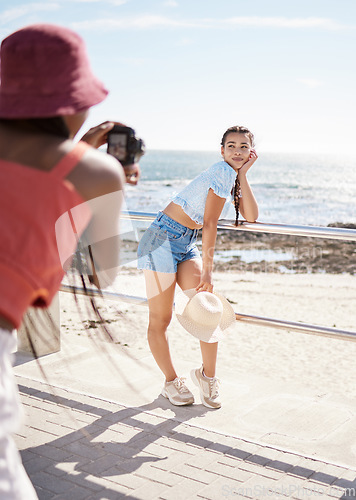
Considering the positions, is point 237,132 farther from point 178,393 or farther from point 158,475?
point 158,475

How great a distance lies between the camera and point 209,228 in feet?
11.1

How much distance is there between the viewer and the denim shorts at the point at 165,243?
3492mm

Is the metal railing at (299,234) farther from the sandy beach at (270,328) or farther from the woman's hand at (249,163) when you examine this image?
the sandy beach at (270,328)

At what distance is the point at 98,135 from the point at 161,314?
2264 millimetres

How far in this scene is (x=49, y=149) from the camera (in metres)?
1.23

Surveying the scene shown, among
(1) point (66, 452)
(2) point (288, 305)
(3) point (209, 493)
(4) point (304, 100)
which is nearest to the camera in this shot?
(3) point (209, 493)

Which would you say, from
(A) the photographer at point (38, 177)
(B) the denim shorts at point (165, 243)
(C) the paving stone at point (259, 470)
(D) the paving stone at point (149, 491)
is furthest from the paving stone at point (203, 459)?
(A) the photographer at point (38, 177)

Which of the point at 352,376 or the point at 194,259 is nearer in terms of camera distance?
the point at 194,259

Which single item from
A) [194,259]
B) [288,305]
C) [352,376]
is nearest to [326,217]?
[288,305]

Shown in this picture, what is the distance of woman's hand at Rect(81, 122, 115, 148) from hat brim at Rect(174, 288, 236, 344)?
2.13 meters

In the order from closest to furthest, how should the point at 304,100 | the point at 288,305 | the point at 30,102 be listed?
1. the point at 30,102
2. the point at 288,305
3. the point at 304,100

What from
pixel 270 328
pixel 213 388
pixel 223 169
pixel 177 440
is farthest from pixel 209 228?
pixel 270 328

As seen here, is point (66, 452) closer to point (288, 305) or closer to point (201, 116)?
point (288, 305)

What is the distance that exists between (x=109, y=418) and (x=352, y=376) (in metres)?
3.53
